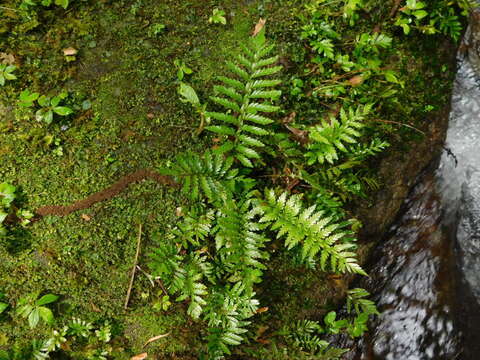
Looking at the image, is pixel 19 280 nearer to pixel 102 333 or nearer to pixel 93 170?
pixel 102 333

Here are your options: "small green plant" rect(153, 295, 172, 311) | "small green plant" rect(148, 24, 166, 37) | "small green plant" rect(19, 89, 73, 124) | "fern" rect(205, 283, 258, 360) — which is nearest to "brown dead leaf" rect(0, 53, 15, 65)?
"small green plant" rect(19, 89, 73, 124)

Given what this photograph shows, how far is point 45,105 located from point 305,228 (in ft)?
7.59

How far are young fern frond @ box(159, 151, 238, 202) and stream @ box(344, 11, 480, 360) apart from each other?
1678mm

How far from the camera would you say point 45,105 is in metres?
3.32

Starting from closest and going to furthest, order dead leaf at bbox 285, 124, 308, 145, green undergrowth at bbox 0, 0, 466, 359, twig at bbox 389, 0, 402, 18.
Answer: green undergrowth at bbox 0, 0, 466, 359 → dead leaf at bbox 285, 124, 308, 145 → twig at bbox 389, 0, 402, 18

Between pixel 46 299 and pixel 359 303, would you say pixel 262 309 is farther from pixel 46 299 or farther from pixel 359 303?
pixel 46 299

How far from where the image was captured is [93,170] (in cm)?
334

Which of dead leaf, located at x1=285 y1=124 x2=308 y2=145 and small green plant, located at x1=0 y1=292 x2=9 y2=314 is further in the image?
dead leaf, located at x1=285 y1=124 x2=308 y2=145

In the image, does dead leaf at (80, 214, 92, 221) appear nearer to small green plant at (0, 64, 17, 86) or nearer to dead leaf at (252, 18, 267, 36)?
small green plant at (0, 64, 17, 86)

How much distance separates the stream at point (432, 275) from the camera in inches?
146

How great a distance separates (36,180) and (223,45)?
1950mm

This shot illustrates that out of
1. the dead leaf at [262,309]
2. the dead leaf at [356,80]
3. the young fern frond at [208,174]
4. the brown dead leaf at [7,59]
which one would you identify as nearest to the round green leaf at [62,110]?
the brown dead leaf at [7,59]

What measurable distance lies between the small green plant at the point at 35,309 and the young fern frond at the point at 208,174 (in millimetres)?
1372

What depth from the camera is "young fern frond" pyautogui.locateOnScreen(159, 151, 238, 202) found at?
3025 mm
